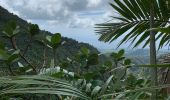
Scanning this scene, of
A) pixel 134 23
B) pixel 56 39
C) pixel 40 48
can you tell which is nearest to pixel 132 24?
pixel 134 23

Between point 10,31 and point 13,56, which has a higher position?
point 10,31

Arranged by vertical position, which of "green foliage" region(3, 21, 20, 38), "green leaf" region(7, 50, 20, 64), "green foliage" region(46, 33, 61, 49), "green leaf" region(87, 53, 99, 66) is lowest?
"green leaf" region(87, 53, 99, 66)

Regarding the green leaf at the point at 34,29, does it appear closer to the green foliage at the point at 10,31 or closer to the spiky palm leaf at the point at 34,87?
the green foliage at the point at 10,31

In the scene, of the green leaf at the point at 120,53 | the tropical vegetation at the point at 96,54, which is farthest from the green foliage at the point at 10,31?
the green leaf at the point at 120,53

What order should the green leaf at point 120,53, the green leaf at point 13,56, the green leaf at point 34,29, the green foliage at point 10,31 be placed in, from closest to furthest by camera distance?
the green leaf at point 13,56
the green foliage at point 10,31
the green leaf at point 34,29
the green leaf at point 120,53

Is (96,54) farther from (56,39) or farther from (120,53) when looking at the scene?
(120,53)

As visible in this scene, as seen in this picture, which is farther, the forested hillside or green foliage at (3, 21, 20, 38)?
the forested hillside

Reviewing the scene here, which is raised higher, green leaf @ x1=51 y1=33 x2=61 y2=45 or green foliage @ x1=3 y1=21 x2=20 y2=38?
green foliage @ x1=3 y1=21 x2=20 y2=38

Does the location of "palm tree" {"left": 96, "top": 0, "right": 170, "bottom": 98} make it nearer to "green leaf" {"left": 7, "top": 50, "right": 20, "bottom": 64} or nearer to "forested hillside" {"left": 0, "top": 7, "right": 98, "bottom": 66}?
"forested hillside" {"left": 0, "top": 7, "right": 98, "bottom": 66}

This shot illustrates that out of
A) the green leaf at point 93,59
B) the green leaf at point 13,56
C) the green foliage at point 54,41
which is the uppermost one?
the green foliage at point 54,41

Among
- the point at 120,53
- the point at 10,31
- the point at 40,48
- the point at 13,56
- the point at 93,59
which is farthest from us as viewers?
the point at 40,48

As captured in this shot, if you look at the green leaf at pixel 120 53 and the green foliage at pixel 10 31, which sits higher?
the green foliage at pixel 10 31

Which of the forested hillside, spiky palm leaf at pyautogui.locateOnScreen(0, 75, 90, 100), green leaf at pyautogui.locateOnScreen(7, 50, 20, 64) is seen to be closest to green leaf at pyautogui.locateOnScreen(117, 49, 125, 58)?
the forested hillside

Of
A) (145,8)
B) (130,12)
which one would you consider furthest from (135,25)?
(145,8)
